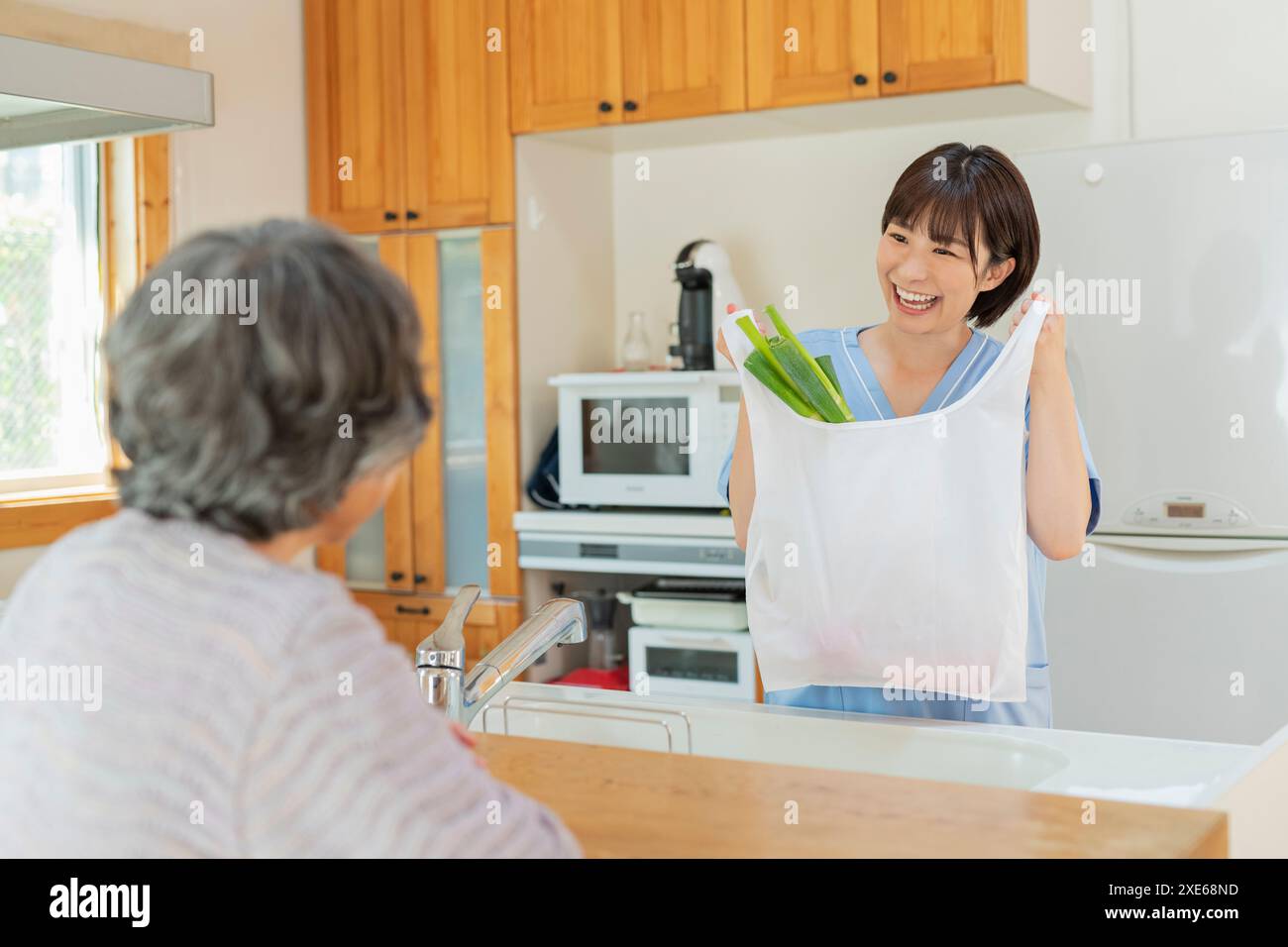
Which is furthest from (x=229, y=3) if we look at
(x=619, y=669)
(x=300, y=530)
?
(x=300, y=530)

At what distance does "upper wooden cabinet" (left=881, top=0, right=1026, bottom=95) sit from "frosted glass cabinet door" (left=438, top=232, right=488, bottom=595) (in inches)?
43.4

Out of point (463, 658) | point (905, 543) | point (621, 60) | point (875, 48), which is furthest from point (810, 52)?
point (463, 658)

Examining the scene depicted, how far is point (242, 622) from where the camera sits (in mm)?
678

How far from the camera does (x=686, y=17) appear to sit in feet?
10.5

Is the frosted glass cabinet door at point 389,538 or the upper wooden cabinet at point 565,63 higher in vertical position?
the upper wooden cabinet at point 565,63

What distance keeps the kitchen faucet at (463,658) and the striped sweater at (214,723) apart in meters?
0.58

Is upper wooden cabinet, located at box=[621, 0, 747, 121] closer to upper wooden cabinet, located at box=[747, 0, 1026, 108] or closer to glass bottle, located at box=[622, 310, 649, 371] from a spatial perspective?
upper wooden cabinet, located at box=[747, 0, 1026, 108]

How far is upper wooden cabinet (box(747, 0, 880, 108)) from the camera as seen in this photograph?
9.82 feet

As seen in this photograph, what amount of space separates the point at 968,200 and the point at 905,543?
16.2 inches

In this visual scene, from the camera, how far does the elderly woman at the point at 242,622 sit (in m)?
0.67

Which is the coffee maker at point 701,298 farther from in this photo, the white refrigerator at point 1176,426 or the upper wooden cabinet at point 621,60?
the white refrigerator at point 1176,426

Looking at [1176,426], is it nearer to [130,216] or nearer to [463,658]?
[463,658]

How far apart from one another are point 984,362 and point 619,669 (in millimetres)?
2017

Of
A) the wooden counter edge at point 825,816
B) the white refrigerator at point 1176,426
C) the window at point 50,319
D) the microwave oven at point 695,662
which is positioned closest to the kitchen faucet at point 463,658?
the wooden counter edge at point 825,816
